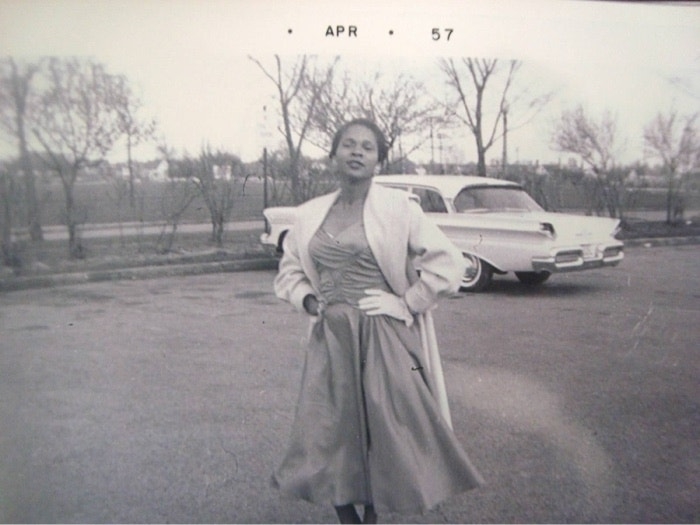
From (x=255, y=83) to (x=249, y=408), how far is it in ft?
3.35

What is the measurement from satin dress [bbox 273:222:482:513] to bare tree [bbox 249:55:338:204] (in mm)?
286

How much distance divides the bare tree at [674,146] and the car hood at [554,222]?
9.3 inches

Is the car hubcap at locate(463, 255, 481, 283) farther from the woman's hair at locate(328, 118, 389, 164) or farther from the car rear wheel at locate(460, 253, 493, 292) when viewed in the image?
the woman's hair at locate(328, 118, 389, 164)

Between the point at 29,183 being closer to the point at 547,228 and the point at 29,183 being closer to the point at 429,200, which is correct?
the point at 429,200

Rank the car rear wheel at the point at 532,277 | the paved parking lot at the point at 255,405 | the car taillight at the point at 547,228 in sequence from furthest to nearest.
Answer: the car rear wheel at the point at 532,277, the car taillight at the point at 547,228, the paved parking lot at the point at 255,405

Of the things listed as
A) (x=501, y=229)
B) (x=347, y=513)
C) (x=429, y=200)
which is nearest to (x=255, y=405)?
(x=347, y=513)

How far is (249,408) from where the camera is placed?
2.03 meters

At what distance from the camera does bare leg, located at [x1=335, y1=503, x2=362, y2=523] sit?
1.76 meters

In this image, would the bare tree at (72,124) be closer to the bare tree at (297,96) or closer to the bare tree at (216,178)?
the bare tree at (216,178)

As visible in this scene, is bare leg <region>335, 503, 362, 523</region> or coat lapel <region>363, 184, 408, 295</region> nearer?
coat lapel <region>363, 184, 408, 295</region>

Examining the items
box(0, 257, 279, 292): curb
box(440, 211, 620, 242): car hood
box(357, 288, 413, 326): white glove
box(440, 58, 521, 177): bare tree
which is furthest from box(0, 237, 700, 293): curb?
box(440, 58, 521, 177): bare tree

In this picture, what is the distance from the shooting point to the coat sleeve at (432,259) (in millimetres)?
1651

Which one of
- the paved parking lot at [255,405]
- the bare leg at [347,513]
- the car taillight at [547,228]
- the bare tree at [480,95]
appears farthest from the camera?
the car taillight at [547,228]

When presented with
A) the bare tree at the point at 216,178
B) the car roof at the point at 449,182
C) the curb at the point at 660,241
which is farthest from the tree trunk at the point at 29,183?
the curb at the point at 660,241
